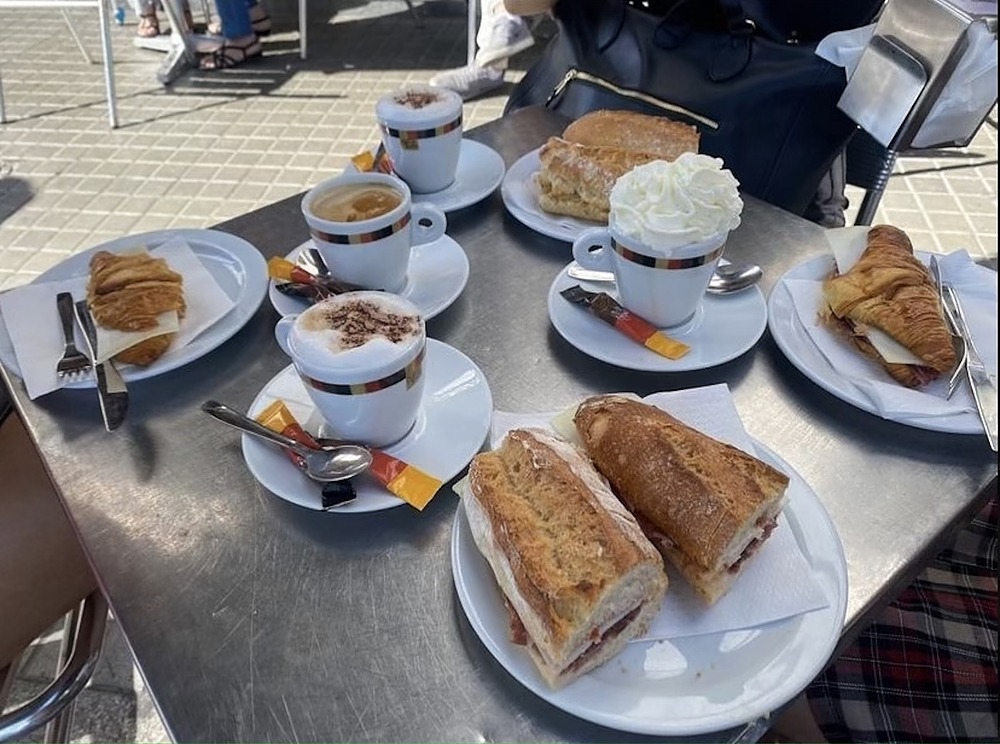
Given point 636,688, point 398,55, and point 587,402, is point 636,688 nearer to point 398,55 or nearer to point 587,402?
point 587,402

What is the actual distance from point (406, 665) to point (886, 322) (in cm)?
72

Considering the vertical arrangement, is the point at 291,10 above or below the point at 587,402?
below

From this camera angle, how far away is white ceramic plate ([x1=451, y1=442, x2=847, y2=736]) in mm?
660

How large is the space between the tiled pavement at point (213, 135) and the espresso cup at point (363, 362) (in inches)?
88.5

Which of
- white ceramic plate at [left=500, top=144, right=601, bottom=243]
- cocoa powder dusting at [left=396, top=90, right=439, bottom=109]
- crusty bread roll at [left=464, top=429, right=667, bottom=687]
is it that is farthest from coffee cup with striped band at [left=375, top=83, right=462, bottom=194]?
crusty bread roll at [left=464, top=429, right=667, bottom=687]

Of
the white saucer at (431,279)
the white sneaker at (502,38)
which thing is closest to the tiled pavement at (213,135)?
the white sneaker at (502,38)

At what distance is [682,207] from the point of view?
3.36ft

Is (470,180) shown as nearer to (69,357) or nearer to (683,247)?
(683,247)

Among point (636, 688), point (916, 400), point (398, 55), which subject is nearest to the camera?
point (636, 688)

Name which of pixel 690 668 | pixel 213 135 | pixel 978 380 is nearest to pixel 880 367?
pixel 978 380

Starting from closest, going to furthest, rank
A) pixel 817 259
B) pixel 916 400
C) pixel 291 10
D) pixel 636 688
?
pixel 636 688 < pixel 916 400 < pixel 817 259 < pixel 291 10

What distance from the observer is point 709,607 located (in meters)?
0.74

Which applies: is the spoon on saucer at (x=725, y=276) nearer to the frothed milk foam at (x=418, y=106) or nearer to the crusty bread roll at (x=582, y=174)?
the crusty bread roll at (x=582, y=174)

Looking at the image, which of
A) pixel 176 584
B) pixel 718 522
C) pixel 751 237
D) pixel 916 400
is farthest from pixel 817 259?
pixel 176 584
